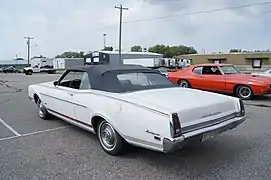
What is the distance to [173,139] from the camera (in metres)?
3.42

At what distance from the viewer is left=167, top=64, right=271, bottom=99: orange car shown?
33.2 feet

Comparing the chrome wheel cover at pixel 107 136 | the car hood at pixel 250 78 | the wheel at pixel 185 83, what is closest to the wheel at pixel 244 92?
the car hood at pixel 250 78

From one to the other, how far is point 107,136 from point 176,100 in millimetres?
1226

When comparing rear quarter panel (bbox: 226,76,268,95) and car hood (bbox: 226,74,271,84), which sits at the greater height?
car hood (bbox: 226,74,271,84)

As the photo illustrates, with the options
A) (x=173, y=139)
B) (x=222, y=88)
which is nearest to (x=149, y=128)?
(x=173, y=139)

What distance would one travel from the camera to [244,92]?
10.5 m

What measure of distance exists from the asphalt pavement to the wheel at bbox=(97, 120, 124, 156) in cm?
11

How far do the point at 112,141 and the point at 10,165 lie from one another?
1.46m

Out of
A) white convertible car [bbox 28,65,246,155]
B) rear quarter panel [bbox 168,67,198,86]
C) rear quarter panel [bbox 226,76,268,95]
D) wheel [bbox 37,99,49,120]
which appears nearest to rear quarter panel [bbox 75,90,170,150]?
white convertible car [bbox 28,65,246,155]

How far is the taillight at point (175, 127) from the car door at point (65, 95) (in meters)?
2.30

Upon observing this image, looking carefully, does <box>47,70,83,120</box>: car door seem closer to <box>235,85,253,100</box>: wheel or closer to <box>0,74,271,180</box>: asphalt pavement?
<box>0,74,271,180</box>: asphalt pavement

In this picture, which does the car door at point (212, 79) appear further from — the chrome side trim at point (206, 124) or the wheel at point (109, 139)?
the wheel at point (109, 139)

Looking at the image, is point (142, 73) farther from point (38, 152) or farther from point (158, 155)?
point (38, 152)

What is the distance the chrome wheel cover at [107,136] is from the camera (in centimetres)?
436
